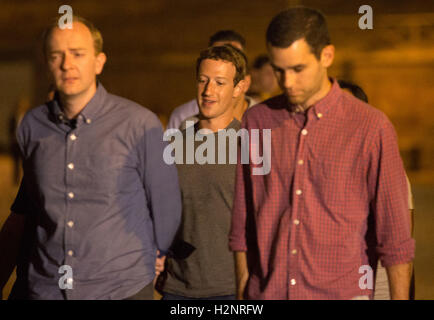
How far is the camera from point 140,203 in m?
2.68

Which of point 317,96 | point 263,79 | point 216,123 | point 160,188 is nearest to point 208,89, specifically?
point 216,123

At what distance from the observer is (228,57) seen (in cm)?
343

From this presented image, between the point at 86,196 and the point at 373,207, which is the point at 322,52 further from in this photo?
the point at 86,196

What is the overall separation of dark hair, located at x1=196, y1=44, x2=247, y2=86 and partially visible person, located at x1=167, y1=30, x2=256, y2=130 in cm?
11

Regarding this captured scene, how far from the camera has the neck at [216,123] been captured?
11.2ft

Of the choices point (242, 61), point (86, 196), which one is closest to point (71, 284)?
point (86, 196)

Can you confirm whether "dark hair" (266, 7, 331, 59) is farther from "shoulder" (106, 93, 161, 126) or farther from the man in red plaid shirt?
"shoulder" (106, 93, 161, 126)

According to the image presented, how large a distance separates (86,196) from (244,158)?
570mm

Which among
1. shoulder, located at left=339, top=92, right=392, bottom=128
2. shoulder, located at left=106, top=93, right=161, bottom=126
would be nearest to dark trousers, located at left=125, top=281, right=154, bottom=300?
shoulder, located at left=106, top=93, right=161, bottom=126

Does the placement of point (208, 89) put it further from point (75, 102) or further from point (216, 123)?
point (75, 102)

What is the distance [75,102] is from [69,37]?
25cm

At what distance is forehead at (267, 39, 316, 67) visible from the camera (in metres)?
2.26

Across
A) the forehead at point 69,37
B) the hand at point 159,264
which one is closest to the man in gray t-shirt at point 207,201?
the hand at point 159,264

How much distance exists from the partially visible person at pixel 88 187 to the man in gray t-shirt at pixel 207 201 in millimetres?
487
